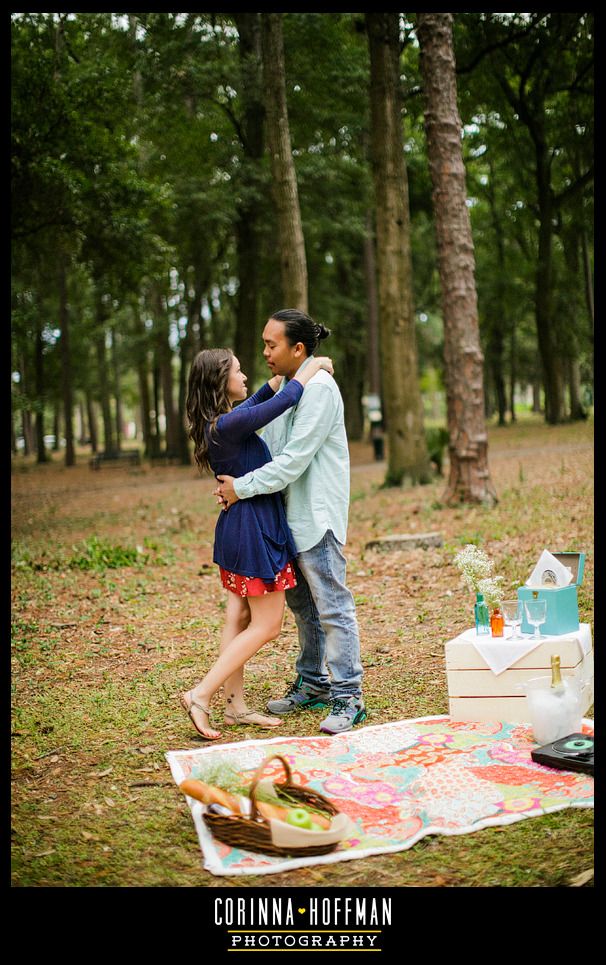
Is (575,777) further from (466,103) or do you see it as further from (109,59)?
(466,103)

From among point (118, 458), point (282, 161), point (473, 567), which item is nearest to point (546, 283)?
point (282, 161)

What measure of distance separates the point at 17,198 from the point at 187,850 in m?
12.6

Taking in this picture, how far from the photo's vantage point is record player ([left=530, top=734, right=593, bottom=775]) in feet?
13.3

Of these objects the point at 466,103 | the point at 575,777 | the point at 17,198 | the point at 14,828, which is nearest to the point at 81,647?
the point at 14,828

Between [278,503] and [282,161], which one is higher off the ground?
[282,161]

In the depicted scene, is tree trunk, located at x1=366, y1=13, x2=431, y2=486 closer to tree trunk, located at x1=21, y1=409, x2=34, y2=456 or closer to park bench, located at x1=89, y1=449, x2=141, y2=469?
park bench, located at x1=89, y1=449, x2=141, y2=469

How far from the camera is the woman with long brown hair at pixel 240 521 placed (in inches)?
A: 191

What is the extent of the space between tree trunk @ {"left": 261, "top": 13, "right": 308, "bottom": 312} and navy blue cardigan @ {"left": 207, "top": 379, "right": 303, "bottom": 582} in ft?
32.3

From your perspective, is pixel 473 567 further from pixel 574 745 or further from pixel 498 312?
pixel 498 312

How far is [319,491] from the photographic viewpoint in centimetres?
497

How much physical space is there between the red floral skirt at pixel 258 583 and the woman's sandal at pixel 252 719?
0.68m

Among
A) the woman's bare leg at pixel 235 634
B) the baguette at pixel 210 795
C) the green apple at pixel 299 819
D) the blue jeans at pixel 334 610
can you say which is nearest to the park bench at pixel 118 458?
the woman's bare leg at pixel 235 634

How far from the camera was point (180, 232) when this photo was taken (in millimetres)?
23891

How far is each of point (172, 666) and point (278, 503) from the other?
6.63 ft
